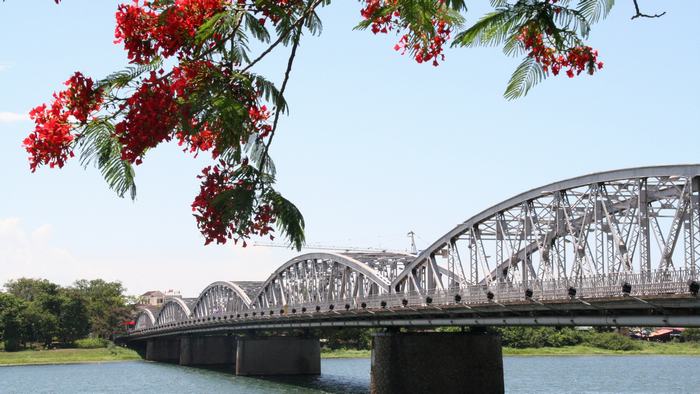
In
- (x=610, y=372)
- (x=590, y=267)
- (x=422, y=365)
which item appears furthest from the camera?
(x=610, y=372)

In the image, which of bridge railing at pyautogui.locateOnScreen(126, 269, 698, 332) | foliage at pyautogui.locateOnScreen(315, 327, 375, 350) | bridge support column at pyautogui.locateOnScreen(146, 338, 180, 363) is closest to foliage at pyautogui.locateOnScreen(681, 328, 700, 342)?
foliage at pyautogui.locateOnScreen(315, 327, 375, 350)

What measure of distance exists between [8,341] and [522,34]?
177707 mm

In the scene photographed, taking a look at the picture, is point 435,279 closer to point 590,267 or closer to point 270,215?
point 590,267

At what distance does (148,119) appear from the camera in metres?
6.92

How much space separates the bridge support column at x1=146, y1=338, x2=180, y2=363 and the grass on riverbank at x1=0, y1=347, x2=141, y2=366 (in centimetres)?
453

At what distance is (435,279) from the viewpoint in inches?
3169

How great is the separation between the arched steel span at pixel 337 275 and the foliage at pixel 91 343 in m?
70.6

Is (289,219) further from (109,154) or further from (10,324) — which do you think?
(10,324)

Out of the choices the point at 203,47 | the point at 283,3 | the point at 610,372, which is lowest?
the point at 610,372

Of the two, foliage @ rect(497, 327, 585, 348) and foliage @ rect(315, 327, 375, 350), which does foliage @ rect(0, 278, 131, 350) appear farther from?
foliage @ rect(497, 327, 585, 348)

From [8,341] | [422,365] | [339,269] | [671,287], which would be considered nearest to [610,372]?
[339,269]

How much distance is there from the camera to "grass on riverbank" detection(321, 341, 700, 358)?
175 m

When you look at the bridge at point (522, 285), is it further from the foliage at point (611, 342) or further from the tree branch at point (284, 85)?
the foliage at point (611, 342)

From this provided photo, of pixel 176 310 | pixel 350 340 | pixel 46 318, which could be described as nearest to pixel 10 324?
pixel 46 318
